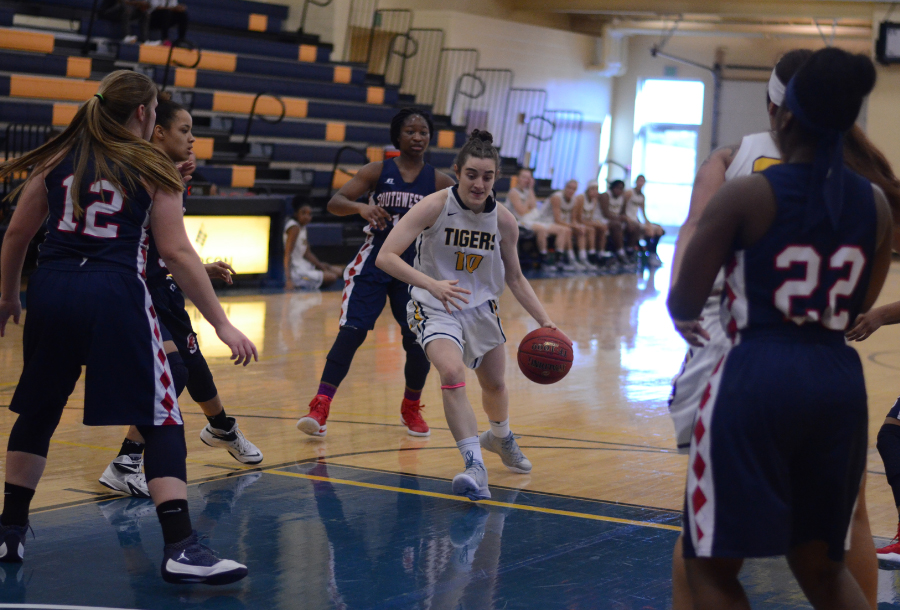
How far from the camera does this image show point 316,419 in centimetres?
513

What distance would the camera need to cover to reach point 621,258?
16.6 m

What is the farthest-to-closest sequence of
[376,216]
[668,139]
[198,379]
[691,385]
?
1. [668,139]
2. [376,216]
3. [198,379]
4. [691,385]

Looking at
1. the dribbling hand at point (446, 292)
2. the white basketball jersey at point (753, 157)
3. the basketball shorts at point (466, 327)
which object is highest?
the white basketball jersey at point (753, 157)

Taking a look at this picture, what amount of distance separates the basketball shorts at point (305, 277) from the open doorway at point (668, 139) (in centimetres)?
1328

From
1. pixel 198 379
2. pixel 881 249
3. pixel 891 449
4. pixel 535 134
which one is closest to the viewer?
pixel 881 249

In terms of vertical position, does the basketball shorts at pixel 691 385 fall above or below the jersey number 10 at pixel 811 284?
below

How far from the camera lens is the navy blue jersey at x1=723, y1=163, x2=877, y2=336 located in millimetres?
1986

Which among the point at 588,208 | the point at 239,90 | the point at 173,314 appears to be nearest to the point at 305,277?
the point at 239,90

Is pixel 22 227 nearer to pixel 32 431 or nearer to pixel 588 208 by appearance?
pixel 32 431

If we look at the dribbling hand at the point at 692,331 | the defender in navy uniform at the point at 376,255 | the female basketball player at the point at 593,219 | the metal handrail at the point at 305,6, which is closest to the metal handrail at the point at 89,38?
the metal handrail at the point at 305,6

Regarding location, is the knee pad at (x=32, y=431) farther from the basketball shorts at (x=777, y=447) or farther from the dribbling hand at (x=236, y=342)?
the basketball shorts at (x=777, y=447)

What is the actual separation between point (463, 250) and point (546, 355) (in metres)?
0.58

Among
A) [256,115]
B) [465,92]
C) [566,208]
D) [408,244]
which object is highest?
[465,92]

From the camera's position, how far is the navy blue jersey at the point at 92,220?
3.05 metres
